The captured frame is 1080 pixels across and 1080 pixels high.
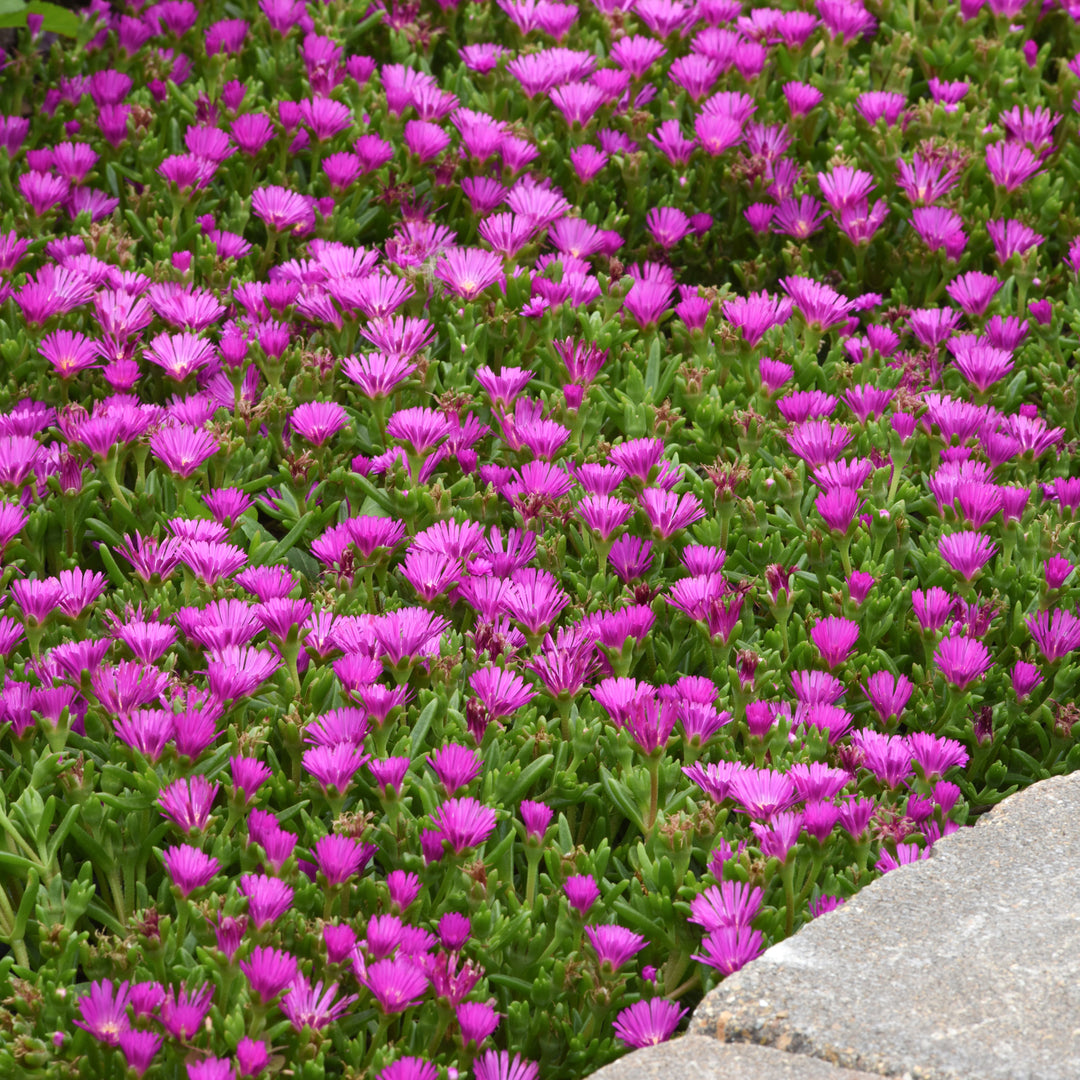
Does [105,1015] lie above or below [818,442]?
below

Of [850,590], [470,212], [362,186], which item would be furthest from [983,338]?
[362,186]

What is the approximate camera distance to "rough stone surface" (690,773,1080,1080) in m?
1.75

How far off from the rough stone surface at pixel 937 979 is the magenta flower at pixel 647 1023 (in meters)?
0.04

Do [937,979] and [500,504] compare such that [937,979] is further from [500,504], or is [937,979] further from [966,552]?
[500,504]

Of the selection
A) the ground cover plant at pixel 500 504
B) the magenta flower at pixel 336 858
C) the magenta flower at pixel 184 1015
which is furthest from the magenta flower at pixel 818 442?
the magenta flower at pixel 184 1015

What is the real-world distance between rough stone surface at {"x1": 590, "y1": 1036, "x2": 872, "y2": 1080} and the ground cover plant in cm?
8

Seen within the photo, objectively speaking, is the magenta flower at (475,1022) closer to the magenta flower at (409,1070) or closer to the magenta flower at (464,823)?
the magenta flower at (409,1070)

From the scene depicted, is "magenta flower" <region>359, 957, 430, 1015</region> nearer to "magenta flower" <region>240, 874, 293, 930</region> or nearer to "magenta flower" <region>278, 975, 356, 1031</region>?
"magenta flower" <region>278, 975, 356, 1031</region>

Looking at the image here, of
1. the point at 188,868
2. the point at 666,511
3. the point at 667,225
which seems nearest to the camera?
the point at 188,868

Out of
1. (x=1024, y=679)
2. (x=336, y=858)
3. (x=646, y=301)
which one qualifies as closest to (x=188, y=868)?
(x=336, y=858)

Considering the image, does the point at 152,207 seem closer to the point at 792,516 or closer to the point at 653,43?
the point at 653,43

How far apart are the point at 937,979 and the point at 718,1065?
31cm

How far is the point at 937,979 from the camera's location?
1.85 meters

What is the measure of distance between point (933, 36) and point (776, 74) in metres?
0.49
